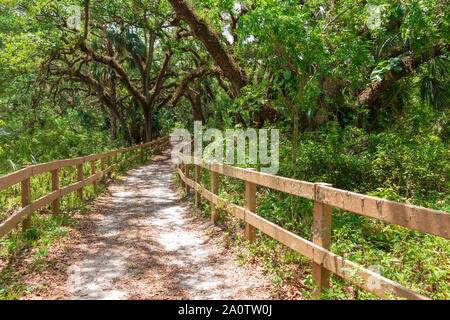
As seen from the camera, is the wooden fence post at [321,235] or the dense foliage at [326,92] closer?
the wooden fence post at [321,235]

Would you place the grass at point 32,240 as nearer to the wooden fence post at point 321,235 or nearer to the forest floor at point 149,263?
the forest floor at point 149,263

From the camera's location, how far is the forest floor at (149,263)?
3.96 meters

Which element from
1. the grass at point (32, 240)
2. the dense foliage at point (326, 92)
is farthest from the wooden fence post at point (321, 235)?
the grass at point (32, 240)

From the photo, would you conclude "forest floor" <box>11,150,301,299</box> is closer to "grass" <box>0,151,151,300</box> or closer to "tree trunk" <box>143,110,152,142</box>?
"grass" <box>0,151,151,300</box>

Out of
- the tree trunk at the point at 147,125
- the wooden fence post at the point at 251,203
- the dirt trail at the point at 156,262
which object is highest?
the tree trunk at the point at 147,125

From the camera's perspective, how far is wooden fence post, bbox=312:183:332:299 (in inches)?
130

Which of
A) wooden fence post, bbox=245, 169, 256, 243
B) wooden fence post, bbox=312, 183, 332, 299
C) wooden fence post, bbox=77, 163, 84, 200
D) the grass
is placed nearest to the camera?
wooden fence post, bbox=312, 183, 332, 299

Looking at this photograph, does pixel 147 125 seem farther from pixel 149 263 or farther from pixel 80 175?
pixel 149 263

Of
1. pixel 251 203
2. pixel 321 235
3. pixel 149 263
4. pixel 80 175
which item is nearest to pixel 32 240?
pixel 149 263

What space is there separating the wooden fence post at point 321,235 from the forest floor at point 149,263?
1.45 ft

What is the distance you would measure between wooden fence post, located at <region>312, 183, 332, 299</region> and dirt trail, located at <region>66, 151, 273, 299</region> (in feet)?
2.18

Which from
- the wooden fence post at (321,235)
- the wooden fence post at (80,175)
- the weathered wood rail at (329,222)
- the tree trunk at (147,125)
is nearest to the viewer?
the weathered wood rail at (329,222)

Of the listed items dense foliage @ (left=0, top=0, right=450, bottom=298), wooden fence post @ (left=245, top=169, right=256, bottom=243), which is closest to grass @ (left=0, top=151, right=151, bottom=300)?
dense foliage @ (left=0, top=0, right=450, bottom=298)
